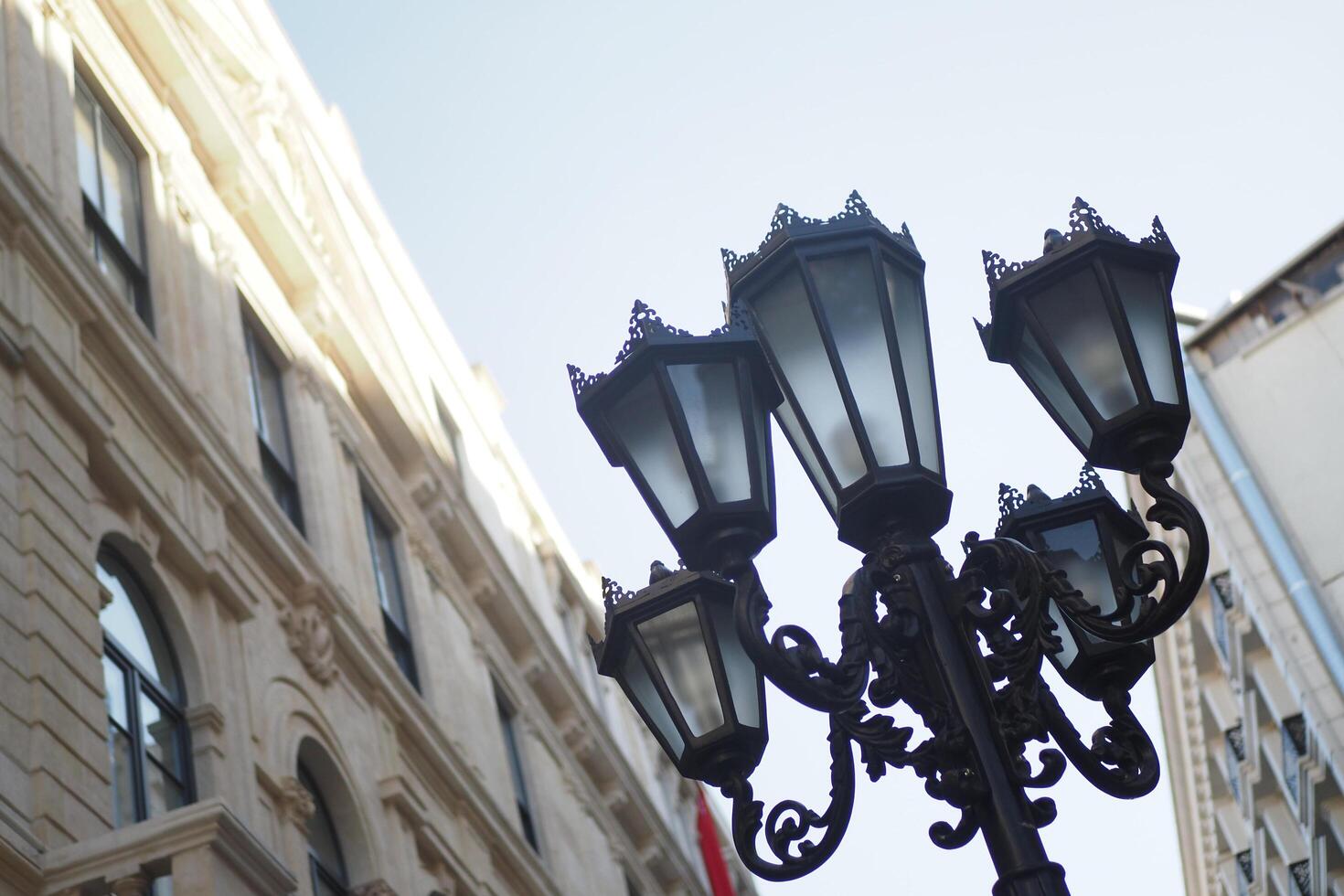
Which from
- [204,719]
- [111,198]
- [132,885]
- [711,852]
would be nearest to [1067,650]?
[132,885]

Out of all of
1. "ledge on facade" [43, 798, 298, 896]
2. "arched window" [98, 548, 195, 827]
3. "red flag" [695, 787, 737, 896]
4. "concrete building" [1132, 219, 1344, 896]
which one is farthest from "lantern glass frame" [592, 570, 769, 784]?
"concrete building" [1132, 219, 1344, 896]

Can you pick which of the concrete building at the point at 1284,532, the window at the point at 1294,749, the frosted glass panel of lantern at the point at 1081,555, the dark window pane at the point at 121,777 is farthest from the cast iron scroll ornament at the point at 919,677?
the window at the point at 1294,749

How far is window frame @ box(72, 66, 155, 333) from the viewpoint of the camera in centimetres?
1244

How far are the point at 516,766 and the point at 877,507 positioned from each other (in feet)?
51.3

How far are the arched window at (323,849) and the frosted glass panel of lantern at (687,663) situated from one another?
7.57m

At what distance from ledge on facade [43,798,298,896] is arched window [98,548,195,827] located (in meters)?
1.37

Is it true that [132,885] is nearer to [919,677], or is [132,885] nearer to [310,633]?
[919,677]

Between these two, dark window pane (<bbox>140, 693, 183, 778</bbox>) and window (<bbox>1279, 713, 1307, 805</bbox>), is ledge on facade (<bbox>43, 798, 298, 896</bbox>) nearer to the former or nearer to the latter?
dark window pane (<bbox>140, 693, 183, 778</bbox>)

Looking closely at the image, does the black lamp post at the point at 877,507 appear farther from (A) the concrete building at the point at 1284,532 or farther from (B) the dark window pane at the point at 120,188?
(A) the concrete building at the point at 1284,532

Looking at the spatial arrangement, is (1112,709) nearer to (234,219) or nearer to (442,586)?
(234,219)

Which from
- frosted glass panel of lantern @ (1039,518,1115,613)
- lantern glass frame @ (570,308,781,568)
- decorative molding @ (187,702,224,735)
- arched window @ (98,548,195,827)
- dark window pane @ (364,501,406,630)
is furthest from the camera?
dark window pane @ (364,501,406,630)

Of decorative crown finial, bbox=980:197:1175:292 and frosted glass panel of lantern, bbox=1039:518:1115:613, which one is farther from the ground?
decorative crown finial, bbox=980:197:1175:292

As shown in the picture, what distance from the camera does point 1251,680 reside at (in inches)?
1358

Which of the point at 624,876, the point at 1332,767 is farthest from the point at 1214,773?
the point at 624,876
